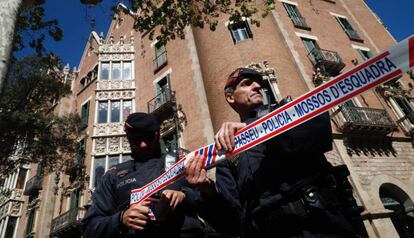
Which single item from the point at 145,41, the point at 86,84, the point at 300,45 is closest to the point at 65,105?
the point at 86,84

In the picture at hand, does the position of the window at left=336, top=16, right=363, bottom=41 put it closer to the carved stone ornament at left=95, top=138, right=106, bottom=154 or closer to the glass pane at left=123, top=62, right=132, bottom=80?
the glass pane at left=123, top=62, right=132, bottom=80

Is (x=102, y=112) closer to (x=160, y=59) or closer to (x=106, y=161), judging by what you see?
(x=106, y=161)

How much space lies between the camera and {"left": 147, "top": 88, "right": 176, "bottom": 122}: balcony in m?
15.6

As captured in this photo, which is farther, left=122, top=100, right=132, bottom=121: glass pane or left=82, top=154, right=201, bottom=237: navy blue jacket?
left=122, top=100, right=132, bottom=121: glass pane

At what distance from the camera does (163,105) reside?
51.3 ft

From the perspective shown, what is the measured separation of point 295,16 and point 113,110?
14.1 meters

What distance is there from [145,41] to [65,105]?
30.4 ft

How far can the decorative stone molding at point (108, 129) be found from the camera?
17984 millimetres

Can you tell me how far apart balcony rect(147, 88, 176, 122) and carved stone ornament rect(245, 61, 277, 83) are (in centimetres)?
489

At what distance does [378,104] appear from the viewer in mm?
15023

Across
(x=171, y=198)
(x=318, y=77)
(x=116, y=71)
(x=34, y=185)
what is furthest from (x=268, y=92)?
(x=34, y=185)

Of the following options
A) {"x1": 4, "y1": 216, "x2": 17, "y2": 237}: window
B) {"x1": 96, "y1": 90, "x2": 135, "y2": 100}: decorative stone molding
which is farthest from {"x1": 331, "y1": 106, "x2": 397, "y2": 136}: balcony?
{"x1": 4, "y1": 216, "x2": 17, "y2": 237}: window

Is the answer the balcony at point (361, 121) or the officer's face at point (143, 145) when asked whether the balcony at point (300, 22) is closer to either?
the balcony at point (361, 121)

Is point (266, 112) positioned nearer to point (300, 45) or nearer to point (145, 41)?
point (300, 45)
